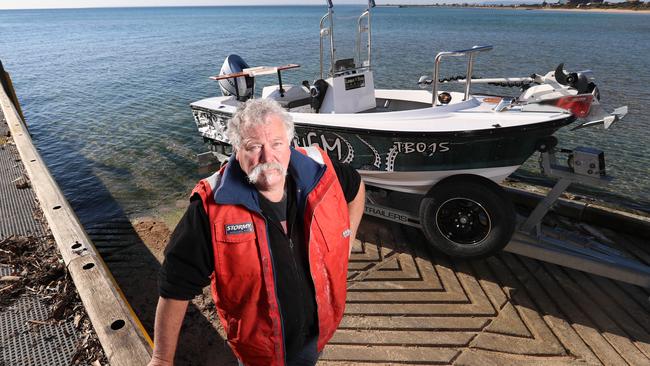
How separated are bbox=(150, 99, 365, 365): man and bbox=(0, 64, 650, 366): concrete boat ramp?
655 millimetres

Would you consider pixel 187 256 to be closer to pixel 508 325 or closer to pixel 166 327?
pixel 166 327

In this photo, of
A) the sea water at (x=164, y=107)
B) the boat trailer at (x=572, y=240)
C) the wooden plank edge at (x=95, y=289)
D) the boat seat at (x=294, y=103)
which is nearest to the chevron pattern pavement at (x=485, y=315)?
the boat trailer at (x=572, y=240)

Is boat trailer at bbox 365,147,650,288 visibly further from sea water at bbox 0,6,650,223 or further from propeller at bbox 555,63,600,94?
sea water at bbox 0,6,650,223

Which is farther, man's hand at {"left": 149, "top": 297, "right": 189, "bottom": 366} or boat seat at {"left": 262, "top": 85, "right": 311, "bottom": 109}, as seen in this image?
boat seat at {"left": 262, "top": 85, "right": 311, "bottom": 109}

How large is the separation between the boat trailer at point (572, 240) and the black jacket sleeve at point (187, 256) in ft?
10.4

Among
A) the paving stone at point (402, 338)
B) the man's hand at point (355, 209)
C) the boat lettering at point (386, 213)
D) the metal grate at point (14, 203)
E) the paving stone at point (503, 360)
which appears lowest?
the paving stone at point (503, 360)

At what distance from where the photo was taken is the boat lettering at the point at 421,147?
3.72 metres

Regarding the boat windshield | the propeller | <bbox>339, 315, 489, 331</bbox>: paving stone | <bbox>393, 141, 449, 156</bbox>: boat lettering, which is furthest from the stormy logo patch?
the boat windshield

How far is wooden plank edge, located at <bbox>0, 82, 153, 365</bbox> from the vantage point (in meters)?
1.89

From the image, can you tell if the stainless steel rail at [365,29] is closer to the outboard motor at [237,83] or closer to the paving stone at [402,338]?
the outboard motor at [237,83]

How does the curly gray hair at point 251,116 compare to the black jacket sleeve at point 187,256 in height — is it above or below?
above

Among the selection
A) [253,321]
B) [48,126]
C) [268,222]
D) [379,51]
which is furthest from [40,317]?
[379,51]

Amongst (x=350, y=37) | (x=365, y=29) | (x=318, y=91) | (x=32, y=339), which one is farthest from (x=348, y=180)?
(x=350, y=37)

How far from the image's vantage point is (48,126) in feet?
37.7
